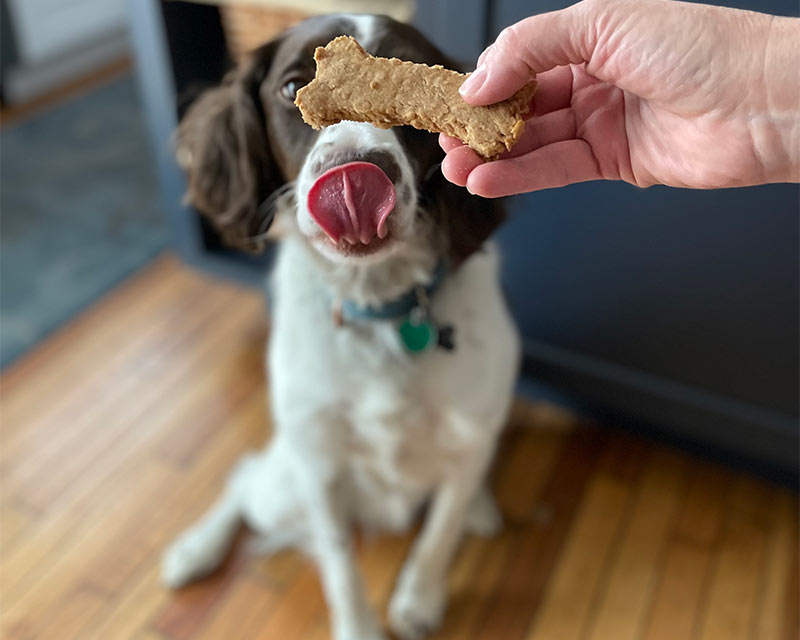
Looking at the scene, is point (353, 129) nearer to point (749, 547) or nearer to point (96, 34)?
point (749, 547)

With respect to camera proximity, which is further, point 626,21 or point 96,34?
point 96,34

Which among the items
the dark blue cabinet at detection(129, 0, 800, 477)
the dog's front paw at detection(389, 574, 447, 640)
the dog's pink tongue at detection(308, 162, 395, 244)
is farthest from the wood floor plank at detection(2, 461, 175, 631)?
the dog's pink tongue at detection(308, 162, 395, 244)

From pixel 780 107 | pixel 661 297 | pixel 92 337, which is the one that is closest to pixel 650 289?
pixel 661 297

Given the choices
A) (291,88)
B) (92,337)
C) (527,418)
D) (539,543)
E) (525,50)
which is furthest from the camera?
(92,337)

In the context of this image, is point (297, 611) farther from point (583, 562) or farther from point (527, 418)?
point (527, 418)

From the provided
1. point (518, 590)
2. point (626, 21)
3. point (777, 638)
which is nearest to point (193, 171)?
point (626, 21)

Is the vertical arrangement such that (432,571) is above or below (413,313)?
below

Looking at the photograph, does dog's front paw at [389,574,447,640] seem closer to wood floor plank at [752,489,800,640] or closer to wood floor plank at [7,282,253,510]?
wood floor plank at [752,489,800,640]

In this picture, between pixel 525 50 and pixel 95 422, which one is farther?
pixel 95 422
